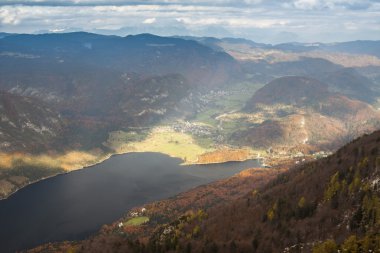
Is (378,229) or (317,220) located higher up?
(378,229)

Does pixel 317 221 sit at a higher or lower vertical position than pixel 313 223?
higher

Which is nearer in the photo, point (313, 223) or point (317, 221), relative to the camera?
point (317, 221)

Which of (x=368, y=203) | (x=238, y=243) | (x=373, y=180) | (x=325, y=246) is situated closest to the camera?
(x=325, y=246)

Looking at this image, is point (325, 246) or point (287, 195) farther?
point (287, 195)

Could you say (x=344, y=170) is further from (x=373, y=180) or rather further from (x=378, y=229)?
(x=378, y=229)

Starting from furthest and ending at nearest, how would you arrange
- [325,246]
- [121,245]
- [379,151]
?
1. [121,245]
2. [379,151]
3. [325,246]

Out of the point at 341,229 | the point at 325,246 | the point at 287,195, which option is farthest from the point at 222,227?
the point at 325,246

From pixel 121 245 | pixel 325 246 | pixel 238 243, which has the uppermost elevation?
pixel 325 246
